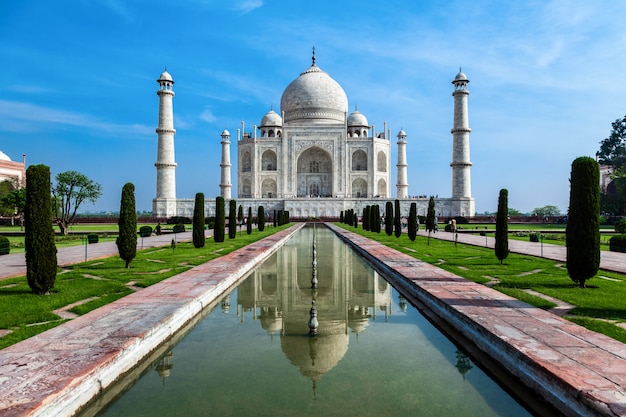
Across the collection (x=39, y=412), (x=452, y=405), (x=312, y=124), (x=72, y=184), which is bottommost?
(x=452, y=405)

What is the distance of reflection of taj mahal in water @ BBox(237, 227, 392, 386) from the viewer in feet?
13.4

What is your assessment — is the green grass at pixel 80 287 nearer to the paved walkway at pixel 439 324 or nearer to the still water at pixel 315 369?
the paved walkway at pixel 439 324

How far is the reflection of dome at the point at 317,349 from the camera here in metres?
3.70

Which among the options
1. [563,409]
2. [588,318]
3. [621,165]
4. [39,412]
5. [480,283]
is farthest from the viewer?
[621,165]

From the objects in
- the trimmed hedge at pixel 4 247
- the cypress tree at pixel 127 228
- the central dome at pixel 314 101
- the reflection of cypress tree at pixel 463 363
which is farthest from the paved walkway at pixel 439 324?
the central dome at pixel 314 101

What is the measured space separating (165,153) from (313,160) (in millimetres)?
14500

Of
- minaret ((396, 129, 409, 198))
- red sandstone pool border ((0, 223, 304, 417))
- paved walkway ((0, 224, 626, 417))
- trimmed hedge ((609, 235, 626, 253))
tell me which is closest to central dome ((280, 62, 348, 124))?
minaret ((396, 129, 409, 198))

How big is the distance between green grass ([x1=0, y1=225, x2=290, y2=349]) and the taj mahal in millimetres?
25769

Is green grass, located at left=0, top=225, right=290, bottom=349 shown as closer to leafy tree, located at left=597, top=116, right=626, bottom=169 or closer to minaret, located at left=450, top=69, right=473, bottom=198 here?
minaret, located at left=450, top=69, right=473, bottom=198

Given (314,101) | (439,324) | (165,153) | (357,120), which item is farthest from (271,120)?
(439,324)

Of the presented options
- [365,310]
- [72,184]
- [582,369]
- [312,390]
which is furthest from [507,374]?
[72,184]

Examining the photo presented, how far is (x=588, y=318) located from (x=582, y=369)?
1.80 meters

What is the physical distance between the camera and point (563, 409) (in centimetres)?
272

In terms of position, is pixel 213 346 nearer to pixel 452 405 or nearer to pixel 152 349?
pixel 152 349
